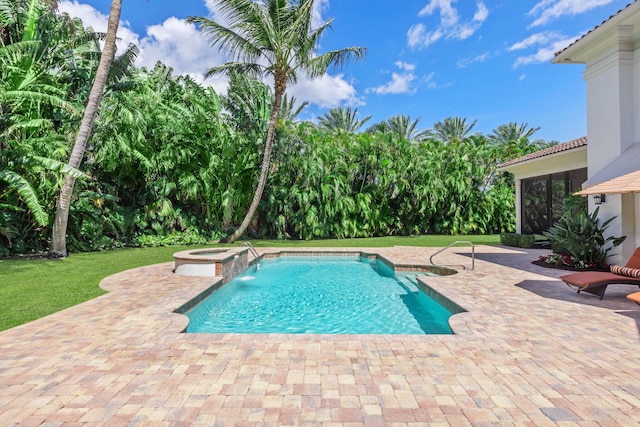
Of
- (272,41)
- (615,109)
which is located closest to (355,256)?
(615,109)

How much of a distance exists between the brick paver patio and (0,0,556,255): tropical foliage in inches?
350

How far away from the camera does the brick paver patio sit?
284 centimetres

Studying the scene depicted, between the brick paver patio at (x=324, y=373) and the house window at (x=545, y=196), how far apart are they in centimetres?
1069

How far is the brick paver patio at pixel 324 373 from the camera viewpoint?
2840 millimetres

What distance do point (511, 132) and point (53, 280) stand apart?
44.1 meters

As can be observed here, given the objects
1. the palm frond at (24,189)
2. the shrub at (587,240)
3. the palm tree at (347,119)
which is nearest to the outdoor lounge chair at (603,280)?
the shrub at (587,240)

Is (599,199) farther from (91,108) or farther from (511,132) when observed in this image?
(511,132)

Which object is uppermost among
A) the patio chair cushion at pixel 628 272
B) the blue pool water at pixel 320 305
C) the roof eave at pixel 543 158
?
the roof eave at pixel 543 158

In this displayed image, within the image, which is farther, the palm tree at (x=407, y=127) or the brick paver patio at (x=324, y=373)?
the palm tree at (x=407, y=127)

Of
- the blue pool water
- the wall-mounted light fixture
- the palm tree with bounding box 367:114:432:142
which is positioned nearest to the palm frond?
the blue pool water

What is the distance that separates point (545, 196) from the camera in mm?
16312

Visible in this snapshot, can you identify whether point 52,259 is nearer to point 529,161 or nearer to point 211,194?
point 211,194

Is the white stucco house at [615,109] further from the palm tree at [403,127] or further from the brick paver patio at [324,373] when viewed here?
the palm tree at [403,127]

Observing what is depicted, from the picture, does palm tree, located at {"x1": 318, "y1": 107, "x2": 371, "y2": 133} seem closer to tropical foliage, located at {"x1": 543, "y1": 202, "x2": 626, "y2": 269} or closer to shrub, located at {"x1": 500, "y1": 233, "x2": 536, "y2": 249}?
shrub, located at {"x1": 500, "y1": 233, "x2": 536, "y2": 249}
